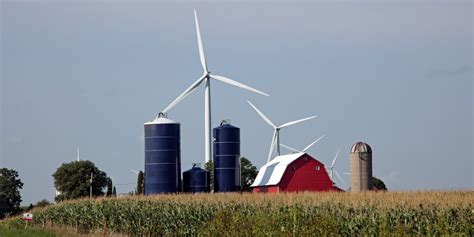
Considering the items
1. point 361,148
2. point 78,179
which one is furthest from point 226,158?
point 78,179

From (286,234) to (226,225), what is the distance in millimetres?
4214

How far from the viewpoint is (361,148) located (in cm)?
5934

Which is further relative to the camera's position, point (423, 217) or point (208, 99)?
point (208, 99)

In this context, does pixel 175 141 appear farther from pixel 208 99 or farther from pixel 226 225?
pixel 226 225

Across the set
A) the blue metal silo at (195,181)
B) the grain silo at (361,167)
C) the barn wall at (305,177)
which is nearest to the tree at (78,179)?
the blue metal silo at (195,181)

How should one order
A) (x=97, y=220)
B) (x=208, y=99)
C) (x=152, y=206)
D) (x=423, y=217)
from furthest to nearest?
(x=208, y=99)
(x=97, y=220)
(x=152, y=206)
(x=423, y=217)

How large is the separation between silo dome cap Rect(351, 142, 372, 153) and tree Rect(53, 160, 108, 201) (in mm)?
35329

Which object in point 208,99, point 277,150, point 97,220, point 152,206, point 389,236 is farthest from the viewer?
point 277,150

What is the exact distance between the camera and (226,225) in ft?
111

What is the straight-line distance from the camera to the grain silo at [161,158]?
64.4m

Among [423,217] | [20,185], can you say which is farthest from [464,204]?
[20,185]

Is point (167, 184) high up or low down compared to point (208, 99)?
down

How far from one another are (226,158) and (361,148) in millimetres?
11550

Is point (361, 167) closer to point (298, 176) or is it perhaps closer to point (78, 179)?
point (298, 176)
